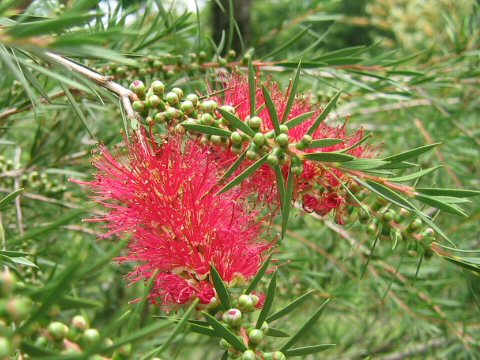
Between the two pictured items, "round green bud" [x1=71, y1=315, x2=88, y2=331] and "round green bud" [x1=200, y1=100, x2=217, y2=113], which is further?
"round green bud" [x1=200, y1=100, x2=217, y2=113]

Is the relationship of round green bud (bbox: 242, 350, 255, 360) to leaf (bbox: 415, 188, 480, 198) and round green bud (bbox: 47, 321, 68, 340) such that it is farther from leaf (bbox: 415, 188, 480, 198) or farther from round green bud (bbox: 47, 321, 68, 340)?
leaf (bbox: 415, 188, 480, 198)

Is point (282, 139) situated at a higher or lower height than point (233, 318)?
higher

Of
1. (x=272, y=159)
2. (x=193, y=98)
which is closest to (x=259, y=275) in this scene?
(x=272, y=159)

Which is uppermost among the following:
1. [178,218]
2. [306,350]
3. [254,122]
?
[254,122]

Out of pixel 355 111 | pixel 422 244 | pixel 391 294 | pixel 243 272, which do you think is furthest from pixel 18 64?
pixel 355 111

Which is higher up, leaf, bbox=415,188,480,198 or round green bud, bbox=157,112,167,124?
round green bud, bbox=157,112,167,124

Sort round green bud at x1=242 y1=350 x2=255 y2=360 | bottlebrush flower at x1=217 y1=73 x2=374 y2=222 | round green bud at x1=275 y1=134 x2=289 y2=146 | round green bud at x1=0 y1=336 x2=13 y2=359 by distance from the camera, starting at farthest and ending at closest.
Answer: bottlebrush flower at x1=217 y1=73 x2=374 y2=222 < round green bud at x1=275 y1=134 x2=289 y2=146 < round green bud at x1=242 y1=350 x2=255 y2=360 < round green bud at x1=0 y1=336 x2=13 y2=359

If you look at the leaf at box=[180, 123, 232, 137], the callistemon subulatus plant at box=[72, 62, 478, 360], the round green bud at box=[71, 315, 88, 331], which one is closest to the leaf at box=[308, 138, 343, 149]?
the callistemon subulatus plant at box=[72, 62, 478, 360]

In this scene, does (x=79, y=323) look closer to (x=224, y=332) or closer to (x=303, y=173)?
(x=224, y=332)

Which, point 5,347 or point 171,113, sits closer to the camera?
point 5,347
